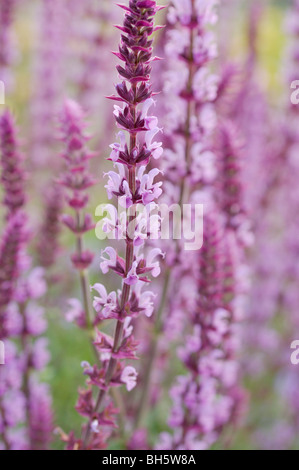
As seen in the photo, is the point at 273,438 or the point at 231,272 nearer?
the point at 231,272

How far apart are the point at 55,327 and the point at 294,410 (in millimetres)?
2416

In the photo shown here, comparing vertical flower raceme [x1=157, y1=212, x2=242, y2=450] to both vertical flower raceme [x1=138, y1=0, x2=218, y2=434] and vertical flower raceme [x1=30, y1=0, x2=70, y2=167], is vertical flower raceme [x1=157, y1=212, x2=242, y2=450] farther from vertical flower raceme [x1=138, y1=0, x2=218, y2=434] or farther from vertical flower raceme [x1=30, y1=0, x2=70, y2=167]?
vertical flower raceme [x1=30, y1=0, x2=70, y2=167]

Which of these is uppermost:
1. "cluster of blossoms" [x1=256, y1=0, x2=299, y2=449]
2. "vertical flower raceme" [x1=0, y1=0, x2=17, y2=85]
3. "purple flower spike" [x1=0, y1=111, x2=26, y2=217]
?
"vertical flower raceme" [x1=0, y1=0, x2=17, y2=85]

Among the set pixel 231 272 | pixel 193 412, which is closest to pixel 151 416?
pixel 193 412

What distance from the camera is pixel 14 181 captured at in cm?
257

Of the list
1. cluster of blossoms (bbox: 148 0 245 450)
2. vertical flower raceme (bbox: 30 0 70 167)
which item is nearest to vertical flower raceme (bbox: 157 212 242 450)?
cluster of blossoms (bbox: 148 0 245 450)

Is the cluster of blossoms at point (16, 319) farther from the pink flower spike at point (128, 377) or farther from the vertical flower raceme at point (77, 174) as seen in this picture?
the pink flower spike at point (128, 377)

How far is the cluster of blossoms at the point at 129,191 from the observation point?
1.60 metres

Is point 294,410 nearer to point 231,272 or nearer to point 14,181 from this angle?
point 231,272

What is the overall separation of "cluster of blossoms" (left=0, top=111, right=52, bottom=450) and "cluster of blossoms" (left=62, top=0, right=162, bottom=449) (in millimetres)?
680

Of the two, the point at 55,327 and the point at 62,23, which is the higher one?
the point at 62,23

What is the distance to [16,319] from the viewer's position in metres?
2.81

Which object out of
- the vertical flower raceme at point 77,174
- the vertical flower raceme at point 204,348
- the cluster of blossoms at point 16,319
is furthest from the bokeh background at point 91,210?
the vertical flower raceme at point 77,174

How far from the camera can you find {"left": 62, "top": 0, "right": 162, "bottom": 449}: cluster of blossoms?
1.60 meters
